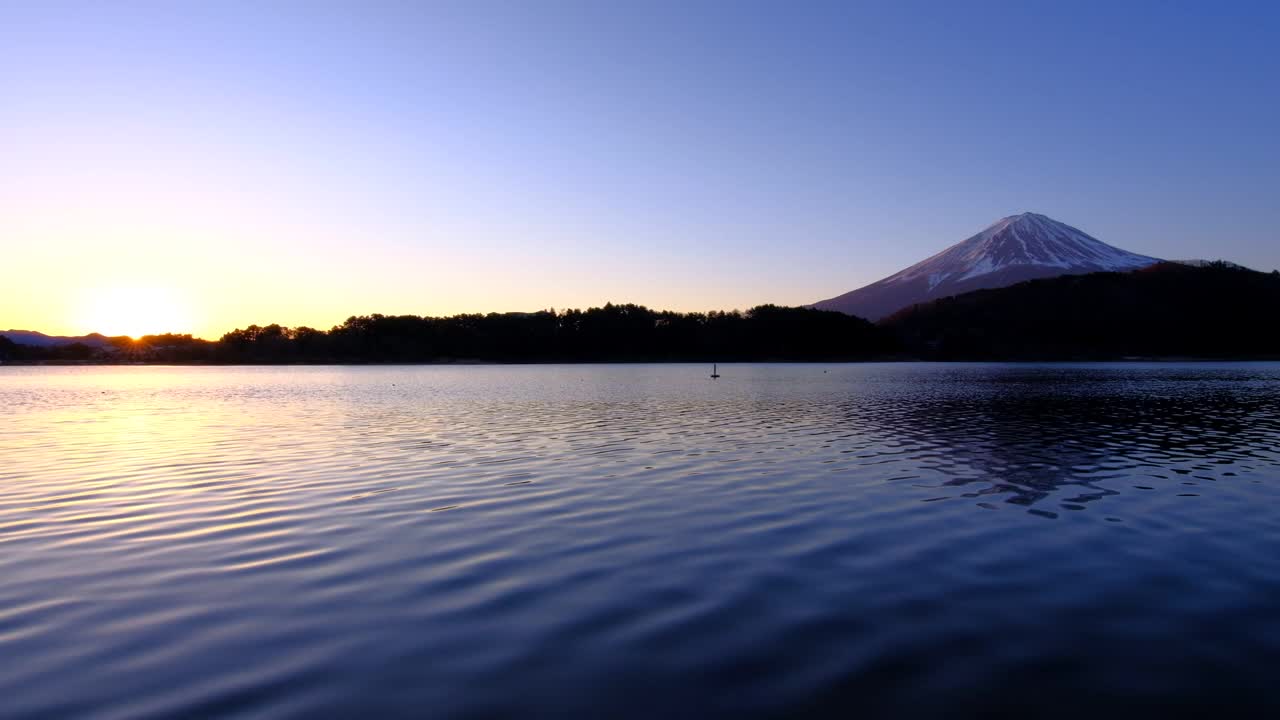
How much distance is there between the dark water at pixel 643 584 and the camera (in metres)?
6.78

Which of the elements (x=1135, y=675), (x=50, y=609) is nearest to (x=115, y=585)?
(x=50, y=609)

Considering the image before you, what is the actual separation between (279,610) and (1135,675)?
8937 millimetres

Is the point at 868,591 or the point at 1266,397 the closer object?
the point at 868,591

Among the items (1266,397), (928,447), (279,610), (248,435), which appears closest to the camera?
(279,610)

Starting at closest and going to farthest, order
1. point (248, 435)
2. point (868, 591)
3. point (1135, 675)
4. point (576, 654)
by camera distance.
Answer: point (1135, 675), point (576, 654), point (868, 591), point (248, 435)

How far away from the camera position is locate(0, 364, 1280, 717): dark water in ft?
22.2

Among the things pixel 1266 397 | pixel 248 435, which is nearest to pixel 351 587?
pixel 248 435

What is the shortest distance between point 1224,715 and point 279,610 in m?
9.32

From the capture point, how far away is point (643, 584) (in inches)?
393

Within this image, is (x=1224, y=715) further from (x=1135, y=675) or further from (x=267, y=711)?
(x=267, y=711)

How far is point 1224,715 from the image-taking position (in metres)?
6.24

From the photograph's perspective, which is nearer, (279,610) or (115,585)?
(279,610)

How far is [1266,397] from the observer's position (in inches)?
2057

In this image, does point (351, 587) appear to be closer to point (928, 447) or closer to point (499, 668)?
point (499, 668)
